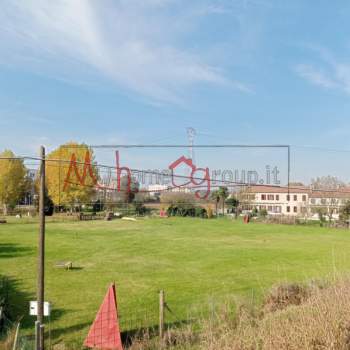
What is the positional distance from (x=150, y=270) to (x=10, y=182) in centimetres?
3124

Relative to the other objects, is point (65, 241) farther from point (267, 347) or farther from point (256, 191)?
point (256, 191)

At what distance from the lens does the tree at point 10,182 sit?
37.6 meters

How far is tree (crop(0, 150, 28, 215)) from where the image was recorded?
37.6m

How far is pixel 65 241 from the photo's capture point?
2336 centimetres

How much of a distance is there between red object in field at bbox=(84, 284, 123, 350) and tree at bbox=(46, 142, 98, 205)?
2582 mm

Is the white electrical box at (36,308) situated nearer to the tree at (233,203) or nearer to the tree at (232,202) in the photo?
the tree at (233,203)

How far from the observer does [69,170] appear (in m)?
9.33

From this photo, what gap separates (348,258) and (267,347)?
51.2 feet

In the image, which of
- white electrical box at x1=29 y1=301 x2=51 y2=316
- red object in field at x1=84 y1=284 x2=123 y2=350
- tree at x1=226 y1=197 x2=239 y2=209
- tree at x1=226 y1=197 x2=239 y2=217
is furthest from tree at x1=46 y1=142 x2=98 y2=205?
tree at x1=226 y1=197 x2=239 y2=209

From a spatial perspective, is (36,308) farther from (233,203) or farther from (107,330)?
(233,203)

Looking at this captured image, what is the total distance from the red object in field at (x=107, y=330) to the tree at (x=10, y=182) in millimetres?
29915

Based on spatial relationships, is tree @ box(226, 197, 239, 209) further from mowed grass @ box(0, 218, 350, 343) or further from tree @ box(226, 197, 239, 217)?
mowed grass @ box(0, 218, 350, 343)

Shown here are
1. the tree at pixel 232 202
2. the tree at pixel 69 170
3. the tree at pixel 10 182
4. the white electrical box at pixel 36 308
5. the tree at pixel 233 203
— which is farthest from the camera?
the tree at pixel 232 202

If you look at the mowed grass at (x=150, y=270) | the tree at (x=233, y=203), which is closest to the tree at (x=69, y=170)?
the mowed grass at (x=150, y=270)
